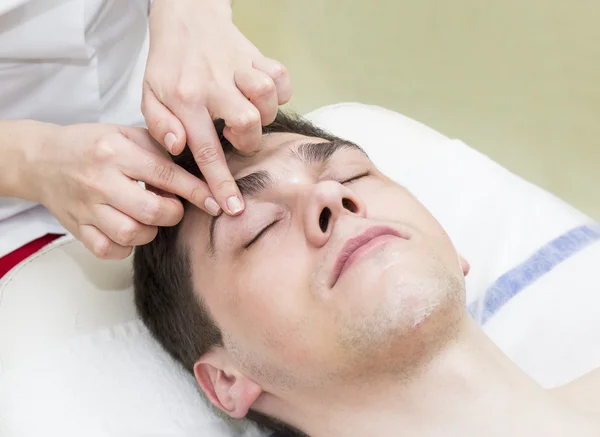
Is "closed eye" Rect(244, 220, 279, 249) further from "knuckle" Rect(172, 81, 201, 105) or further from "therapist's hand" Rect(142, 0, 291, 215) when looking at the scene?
"knuckle" Rect(172, 81, 201, 105)

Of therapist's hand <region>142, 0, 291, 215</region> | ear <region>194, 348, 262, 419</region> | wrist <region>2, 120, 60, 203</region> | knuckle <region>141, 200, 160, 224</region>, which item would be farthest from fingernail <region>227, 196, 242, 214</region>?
wrist <region>2, 120, 60, 203</region>

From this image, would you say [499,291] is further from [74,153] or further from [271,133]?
[74,153]

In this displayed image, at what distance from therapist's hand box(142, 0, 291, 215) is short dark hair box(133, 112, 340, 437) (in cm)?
13

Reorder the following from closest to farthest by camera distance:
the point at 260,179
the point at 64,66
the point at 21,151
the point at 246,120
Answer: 1. the point at 246,120
2. the point at 260,179
3. the point at 21,151
4. the point at 64,66

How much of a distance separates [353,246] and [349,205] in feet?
0.27

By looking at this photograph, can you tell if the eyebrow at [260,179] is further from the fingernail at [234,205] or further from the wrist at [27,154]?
the wrist at [27,154]

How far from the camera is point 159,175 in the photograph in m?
0.87

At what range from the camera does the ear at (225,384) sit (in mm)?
937

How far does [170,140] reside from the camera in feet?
2.73

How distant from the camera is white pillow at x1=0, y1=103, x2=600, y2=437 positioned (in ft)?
3.32

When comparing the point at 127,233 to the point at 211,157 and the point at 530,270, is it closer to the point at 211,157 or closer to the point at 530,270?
the point at 211,157

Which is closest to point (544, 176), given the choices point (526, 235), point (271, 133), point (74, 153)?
point (526, 235)

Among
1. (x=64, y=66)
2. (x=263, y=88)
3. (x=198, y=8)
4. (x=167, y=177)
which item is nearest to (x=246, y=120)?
(x=263, y=88)

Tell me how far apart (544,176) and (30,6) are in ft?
4.64
